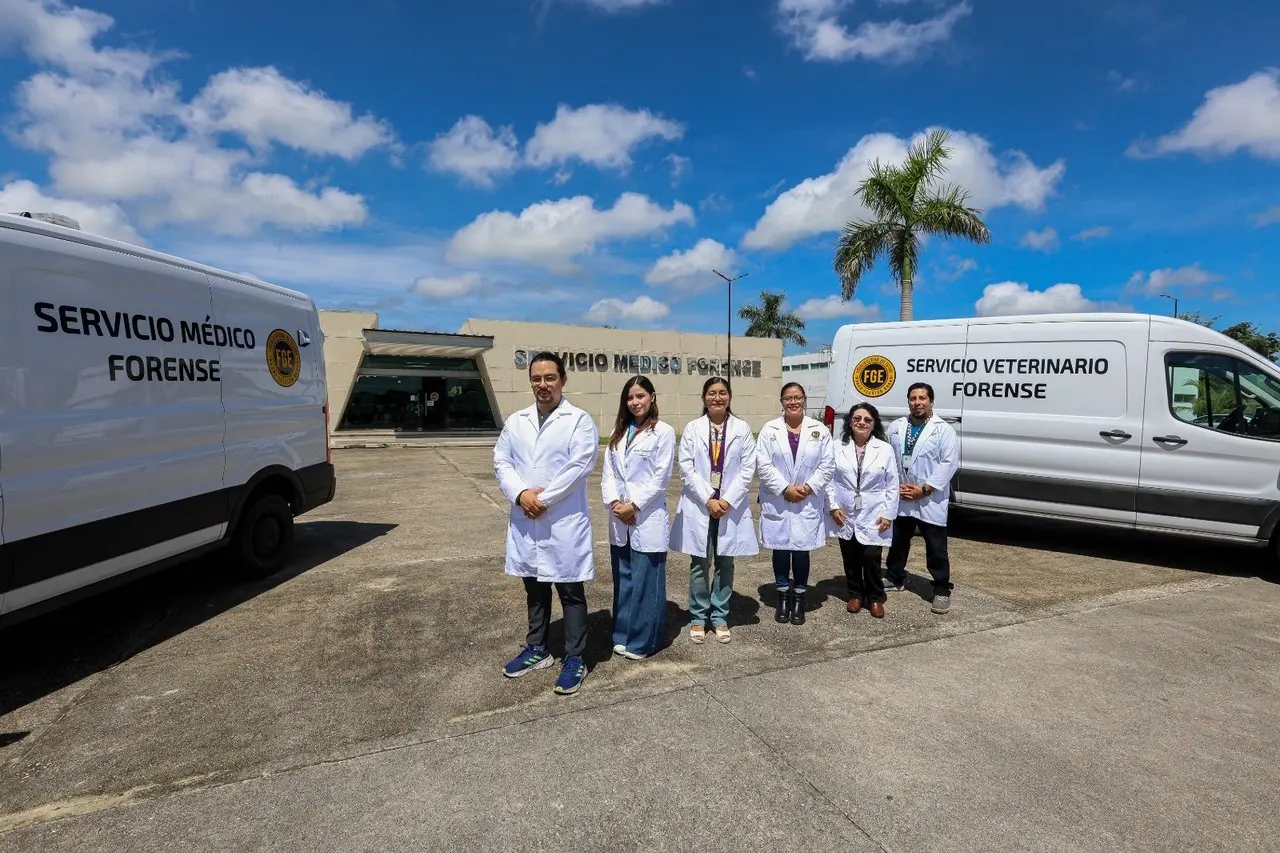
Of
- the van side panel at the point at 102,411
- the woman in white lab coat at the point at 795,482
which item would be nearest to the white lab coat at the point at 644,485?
the woman in white lab coat at the point at 795,482

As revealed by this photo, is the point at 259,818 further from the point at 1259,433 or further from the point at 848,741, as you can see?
the point at 1259,433

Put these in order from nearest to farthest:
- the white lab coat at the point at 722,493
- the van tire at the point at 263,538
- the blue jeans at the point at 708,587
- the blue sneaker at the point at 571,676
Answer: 1. the blue sneaker at the point at 571,676
2. the white lab coat at the point at 722,493
3. the blue jeans at the point at 708,587
4. the van tire at the point at 263,538

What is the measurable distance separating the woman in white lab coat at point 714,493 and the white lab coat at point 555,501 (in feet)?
2.56

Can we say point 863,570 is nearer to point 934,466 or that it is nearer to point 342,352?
point 934,466

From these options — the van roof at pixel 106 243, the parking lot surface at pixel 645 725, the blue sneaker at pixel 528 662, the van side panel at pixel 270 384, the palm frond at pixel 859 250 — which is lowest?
the parking lot surface at pixel 645 725

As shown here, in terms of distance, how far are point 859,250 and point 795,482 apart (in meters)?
14.1

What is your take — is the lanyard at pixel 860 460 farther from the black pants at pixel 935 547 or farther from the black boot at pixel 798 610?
the black boot at pixel 798 610

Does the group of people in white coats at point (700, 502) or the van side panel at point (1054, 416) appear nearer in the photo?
the group of people in white coats at point (700, 502)

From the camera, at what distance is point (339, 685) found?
356cm

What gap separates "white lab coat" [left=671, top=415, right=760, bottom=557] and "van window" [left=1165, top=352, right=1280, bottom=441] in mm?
4655

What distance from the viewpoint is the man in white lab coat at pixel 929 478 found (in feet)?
15.8

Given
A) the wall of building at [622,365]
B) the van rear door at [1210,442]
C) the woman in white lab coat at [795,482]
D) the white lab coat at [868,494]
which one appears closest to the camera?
the woman in white lab coat at [795,482]

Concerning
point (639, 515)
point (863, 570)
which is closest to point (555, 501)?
point (639, 515)

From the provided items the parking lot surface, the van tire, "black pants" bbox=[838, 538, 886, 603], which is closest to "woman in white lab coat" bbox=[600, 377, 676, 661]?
the parking lot surface
